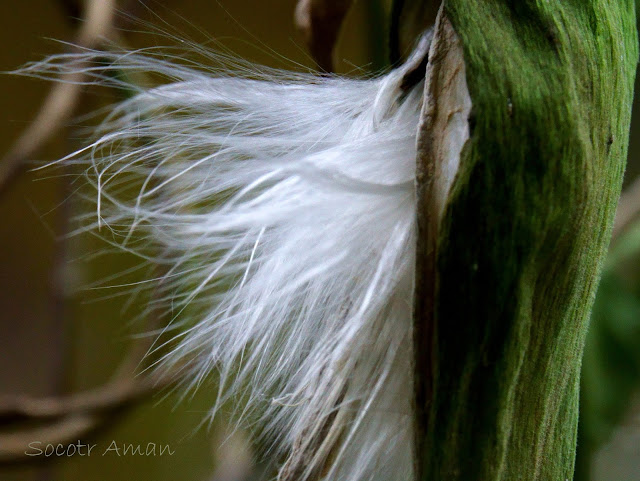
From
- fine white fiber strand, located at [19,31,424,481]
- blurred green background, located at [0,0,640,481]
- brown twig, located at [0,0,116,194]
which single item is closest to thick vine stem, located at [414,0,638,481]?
fine white fiber strand, located at [19,31,424,481]

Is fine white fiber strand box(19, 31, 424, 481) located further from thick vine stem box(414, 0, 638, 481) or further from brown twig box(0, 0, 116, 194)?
brown twig box(0, 0, 116, 194)

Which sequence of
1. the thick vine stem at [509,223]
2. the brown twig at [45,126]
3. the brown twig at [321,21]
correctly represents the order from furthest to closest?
the brown twig at [45,126] → the brown twig at [321,21] → the thick vine stem at [509,223]

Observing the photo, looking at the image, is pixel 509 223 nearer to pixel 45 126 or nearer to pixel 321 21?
pixel 321 21

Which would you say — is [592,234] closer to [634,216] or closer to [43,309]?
[634,216]

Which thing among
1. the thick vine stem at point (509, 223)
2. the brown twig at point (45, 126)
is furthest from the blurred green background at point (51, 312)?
the thick vine stem at point (509, 223)

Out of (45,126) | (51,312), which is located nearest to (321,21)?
(45,126)

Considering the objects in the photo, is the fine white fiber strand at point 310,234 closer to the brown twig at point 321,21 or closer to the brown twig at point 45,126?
the brown twig at point 321,21
